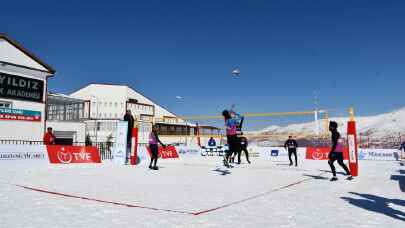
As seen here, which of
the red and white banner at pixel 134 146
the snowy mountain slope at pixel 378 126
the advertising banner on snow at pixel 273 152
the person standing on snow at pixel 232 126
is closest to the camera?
the person standing on snow at pixel 232 126

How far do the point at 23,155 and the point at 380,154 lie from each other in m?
19.6

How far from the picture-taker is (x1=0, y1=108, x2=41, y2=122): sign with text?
66.8 feet

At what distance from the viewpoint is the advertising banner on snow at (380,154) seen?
20062 millimetres

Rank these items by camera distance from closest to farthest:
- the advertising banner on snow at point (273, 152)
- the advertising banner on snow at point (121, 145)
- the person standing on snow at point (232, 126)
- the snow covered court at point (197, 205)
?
the snow covered court at point (197, 205)
the person standing on snow at point (232, 126)
the advertising banner on snow at point (121, 145)
the advertising banner on snow at point (273, 152)

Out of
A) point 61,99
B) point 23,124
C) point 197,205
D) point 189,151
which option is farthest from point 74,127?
point 197,205

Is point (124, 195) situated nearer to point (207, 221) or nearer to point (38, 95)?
point (207, 221)

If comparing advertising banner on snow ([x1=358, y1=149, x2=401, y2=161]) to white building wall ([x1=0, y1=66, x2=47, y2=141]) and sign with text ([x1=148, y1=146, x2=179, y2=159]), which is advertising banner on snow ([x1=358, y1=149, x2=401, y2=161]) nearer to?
sign with text ([x1=148, y1=146, x2=179, y2=159])

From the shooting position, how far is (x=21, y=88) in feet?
70.0

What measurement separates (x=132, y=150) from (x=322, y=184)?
931cm

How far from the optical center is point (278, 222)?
417 cm

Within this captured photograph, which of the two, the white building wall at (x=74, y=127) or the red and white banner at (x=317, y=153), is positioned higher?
the white building wall at (x=74, y=127)

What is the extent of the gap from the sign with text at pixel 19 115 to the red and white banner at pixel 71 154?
9.19 meters

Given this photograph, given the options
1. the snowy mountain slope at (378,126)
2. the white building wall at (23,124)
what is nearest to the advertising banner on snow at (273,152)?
the snowy mountain slope at (378,126)

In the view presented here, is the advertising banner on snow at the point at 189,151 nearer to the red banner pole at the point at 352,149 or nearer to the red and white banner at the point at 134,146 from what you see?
the red and white banner at the point at 134,146
